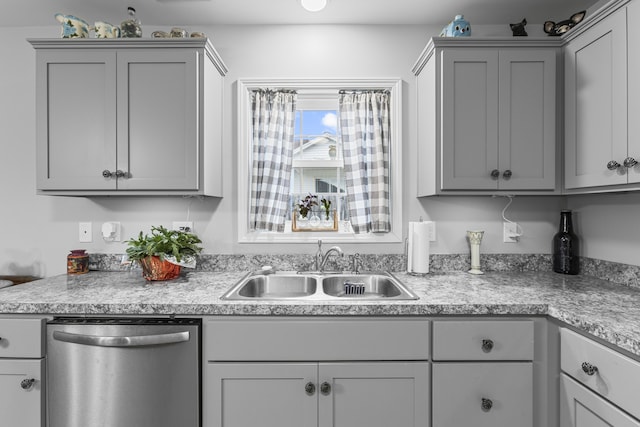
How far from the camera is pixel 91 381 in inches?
51.8

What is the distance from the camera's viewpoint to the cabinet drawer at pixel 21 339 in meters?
1.34

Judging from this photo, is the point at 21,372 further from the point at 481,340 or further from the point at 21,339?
the point at 481,340

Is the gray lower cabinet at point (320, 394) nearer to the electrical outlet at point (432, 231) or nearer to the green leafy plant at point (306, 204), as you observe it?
the electrical outlet at point (432, 231)

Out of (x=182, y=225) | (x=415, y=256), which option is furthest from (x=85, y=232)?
Answer: (x=415, y=256)

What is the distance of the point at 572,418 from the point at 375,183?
1.43m

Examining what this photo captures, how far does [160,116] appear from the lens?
1699 millimetres

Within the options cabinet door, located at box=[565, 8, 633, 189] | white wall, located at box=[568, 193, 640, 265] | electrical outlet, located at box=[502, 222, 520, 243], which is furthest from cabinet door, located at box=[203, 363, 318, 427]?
white wall, located at box=[568, 193, 640, 265]

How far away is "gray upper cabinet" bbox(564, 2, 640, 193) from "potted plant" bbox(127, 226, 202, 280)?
2.08m

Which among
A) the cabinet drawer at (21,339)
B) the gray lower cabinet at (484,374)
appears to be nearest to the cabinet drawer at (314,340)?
the gray lower cabinet at (484,374)

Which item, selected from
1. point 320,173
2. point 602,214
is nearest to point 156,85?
point 320,173

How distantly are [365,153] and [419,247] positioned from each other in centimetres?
69

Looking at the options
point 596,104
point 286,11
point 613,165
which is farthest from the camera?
point 286,11

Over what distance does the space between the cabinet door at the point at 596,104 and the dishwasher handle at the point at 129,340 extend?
1.97 m

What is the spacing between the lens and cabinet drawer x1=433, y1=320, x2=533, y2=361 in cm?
133
